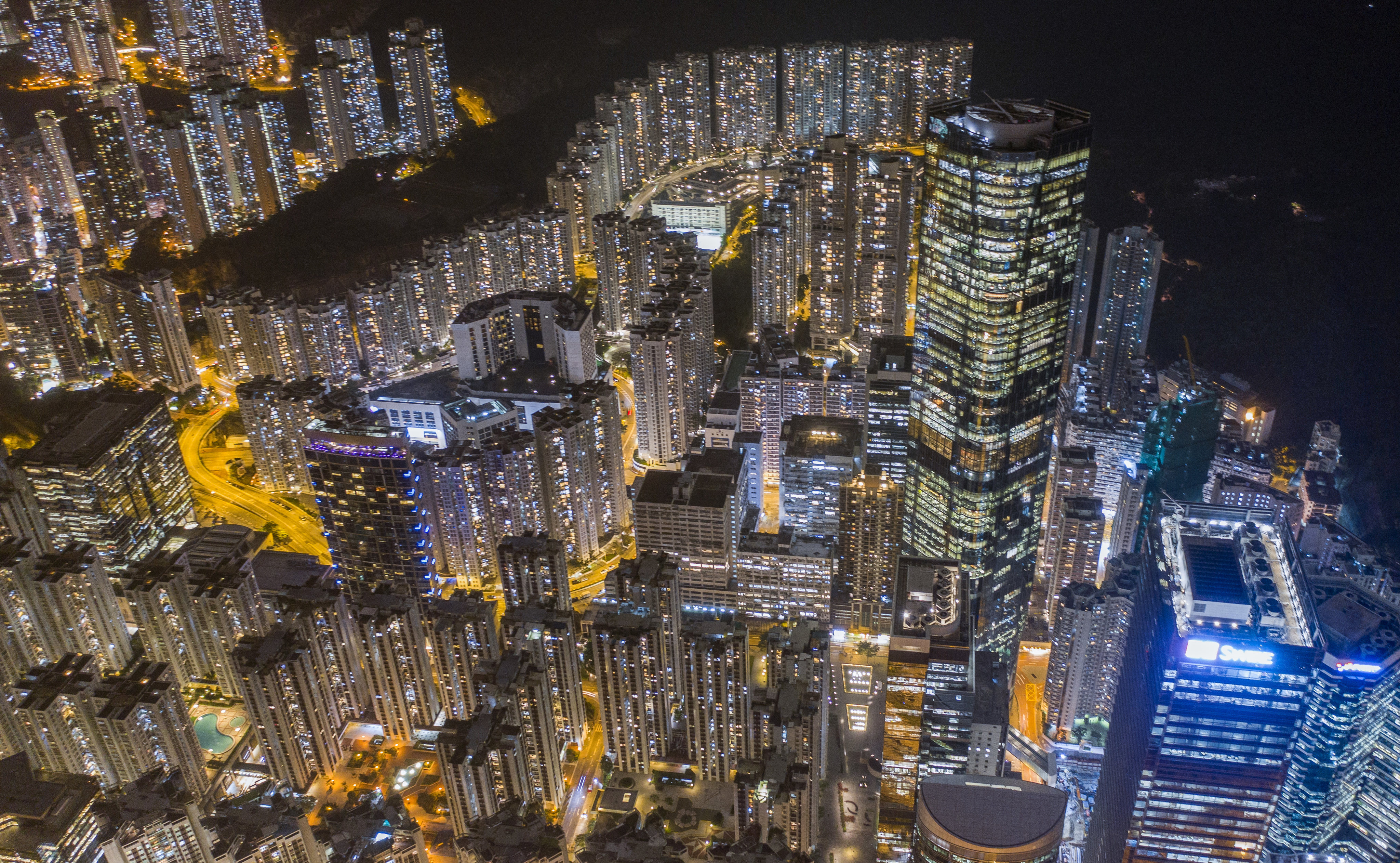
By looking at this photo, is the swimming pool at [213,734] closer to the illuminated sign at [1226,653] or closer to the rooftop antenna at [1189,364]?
the illuminated sign at [1226,653]

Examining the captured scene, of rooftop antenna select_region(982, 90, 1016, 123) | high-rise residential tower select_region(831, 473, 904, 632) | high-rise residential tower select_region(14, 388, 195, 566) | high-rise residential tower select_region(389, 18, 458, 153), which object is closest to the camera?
rooftop antenna select_region(982, 90, 1016, 123)

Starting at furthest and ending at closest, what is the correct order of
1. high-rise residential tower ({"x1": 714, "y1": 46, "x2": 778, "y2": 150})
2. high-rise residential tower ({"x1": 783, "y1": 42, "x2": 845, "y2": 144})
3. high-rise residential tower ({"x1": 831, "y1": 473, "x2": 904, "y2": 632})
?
1. high-rise residential tower ({"x1": 714, "y1": 46, "x2": 778, "y2": 150})
2. high-rise residential tower ({"x1": 783, "y1": 42, "x2": 845, "y2": 144})
3. high-rise residential tower ({"x1": 831, "y1": 473, "x2": 904, "y2": 632})

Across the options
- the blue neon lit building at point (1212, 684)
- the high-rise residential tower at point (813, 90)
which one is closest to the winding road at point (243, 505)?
the blue neon lit building at point (1212, 684)

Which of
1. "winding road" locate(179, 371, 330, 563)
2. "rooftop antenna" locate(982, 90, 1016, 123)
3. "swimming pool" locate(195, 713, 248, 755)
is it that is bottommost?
"swimming pool" locate(195, 713, 248, 755)

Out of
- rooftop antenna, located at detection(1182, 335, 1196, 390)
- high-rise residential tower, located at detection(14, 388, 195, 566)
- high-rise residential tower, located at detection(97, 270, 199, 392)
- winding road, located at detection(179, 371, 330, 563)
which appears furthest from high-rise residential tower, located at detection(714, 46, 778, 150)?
high-rise residential tower, located at detection(14, 388, 195, 566)

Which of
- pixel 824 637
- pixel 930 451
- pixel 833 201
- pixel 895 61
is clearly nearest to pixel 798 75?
pixel 895 61

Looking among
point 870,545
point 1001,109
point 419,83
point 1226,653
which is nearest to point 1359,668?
point 1226,653

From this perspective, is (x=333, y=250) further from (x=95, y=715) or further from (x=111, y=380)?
(x=95, y=715)

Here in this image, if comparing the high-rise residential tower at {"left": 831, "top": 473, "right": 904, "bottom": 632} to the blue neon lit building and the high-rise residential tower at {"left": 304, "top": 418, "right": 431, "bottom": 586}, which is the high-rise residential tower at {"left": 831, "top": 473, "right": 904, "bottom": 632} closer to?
the blue neon lit building
